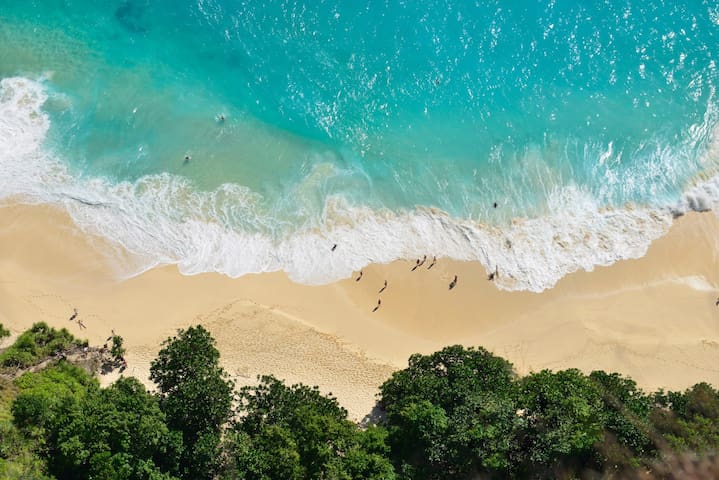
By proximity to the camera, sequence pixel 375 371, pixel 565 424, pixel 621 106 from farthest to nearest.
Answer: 1. pixel 621 106
2. pixel 375 371
3. pixel 565 424

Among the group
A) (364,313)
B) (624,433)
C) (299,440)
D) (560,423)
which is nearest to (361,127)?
(364,313)

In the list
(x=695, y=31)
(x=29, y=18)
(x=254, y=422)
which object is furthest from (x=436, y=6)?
(x=254, y=422)

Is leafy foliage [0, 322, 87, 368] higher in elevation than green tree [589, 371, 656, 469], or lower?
higher

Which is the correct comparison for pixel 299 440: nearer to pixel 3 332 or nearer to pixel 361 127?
pixel 3 332

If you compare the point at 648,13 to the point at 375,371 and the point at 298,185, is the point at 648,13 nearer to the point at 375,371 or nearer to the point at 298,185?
the point at 298,185

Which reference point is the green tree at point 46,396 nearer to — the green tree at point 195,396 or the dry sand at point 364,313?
the dry sand at point 364,313

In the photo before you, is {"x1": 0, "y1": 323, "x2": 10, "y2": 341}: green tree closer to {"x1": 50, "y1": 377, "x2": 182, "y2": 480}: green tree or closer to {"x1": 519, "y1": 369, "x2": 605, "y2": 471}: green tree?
{"x1": 50, "y1": 377, "x2": 182, "y2": 480}: green tree

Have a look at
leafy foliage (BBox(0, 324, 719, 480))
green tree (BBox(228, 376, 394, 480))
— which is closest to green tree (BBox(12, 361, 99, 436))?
leafy foliage (BBox(0, 324, 719, 480))
